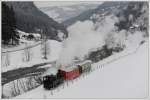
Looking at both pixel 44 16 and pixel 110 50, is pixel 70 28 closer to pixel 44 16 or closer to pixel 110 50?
pixel 44 16

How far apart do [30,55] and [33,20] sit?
62 cm

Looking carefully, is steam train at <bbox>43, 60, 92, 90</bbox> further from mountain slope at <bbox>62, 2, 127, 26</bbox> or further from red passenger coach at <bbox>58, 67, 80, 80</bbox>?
mountain slope at <bbox>62, 2, 127, 26</bbox>

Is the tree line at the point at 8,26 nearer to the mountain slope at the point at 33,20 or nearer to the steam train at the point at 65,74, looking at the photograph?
the mountain slope at the point at 33,20

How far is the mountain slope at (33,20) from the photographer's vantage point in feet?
17.6

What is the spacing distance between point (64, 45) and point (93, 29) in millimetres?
690

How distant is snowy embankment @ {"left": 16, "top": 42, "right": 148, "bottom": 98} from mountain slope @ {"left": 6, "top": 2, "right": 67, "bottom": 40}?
98cm

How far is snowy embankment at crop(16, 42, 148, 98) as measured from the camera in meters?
5.60

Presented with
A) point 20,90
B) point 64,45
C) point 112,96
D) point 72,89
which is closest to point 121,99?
point 112,96

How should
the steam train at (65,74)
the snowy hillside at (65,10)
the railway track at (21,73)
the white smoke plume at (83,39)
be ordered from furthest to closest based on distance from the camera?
the white smoke plume at (83,39)
the snowy hillside at (65,10)
the steam train at (65,74)
the railway track at (21,73)

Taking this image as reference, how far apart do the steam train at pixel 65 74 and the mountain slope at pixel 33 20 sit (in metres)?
0.62

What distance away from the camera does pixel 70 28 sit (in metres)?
5.87

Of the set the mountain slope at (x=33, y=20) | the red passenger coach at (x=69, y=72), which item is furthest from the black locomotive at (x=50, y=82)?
the mountain slope at (x=33, y=20)

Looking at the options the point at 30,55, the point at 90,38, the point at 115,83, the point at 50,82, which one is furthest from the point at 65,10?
the point at 115,83

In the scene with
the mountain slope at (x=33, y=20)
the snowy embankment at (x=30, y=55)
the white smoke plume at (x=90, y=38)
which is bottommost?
the snowy embankment at (x=30, y=55)
